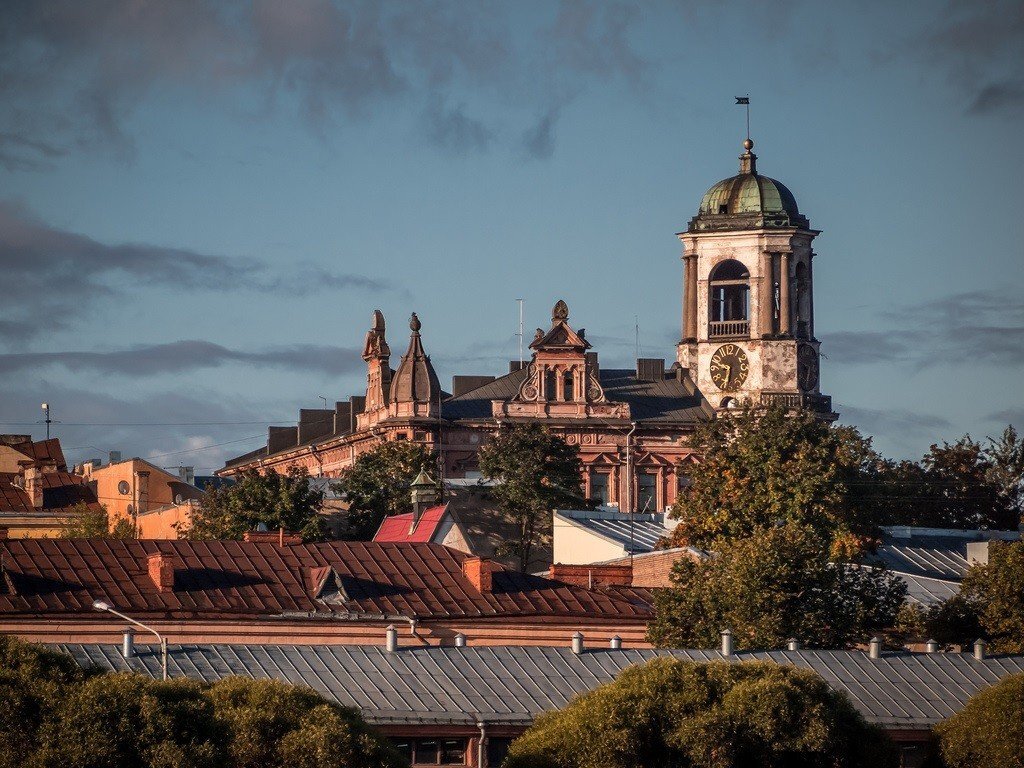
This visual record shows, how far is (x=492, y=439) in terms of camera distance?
142m

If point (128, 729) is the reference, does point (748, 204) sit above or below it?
above

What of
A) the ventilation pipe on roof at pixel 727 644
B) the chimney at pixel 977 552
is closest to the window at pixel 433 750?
the ventilation pipe on roof at pixel 727 644

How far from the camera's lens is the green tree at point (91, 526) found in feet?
401

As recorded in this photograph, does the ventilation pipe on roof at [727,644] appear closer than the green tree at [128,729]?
No

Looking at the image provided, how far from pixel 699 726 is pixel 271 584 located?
1101 inches

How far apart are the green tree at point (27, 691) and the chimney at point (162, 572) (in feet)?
84.2

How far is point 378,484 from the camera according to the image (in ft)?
440

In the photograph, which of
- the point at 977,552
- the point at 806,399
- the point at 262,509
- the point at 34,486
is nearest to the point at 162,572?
the point at 977,552

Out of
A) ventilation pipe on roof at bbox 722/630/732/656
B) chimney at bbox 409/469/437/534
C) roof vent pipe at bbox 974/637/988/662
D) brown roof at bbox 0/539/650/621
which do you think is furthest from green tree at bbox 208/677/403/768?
chimney at bbox 409/469/437/534

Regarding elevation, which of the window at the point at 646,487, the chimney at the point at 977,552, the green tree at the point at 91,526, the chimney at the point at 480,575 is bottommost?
the chimney at the point at 480,575

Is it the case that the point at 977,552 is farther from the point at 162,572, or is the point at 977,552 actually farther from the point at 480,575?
the point at 162,572

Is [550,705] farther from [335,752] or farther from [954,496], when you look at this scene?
[954,496]

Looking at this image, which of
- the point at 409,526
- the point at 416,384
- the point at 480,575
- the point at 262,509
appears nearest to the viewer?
the point at 480,575

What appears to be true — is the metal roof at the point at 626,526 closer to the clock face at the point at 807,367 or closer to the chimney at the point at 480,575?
the chimney at the point at 480,575
